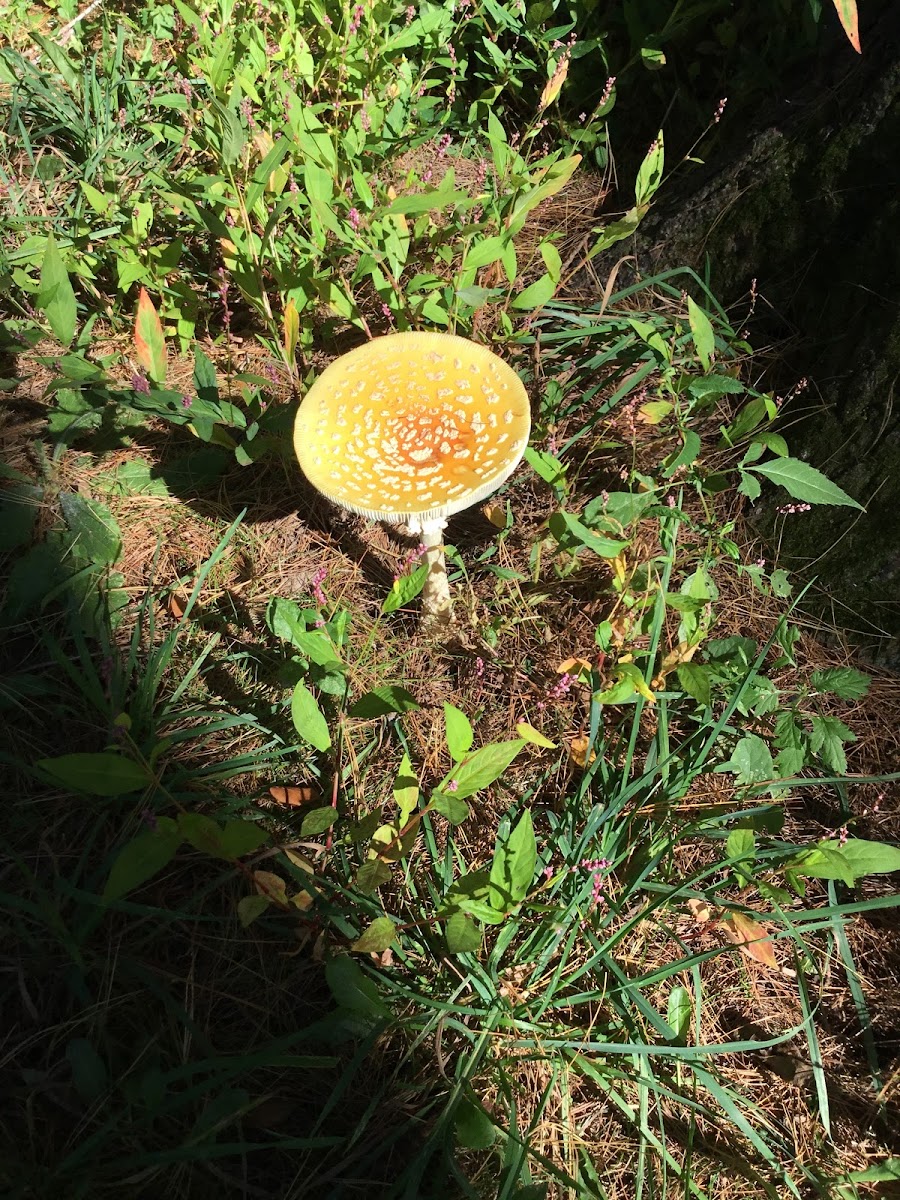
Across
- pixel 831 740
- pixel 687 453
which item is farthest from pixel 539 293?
pixel 831 740

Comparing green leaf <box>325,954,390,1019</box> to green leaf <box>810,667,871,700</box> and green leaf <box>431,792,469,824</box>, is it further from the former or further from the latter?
green leaf <box>810,667,871,700</box>

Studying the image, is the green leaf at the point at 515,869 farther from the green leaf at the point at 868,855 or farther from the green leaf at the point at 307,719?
the green leaf at the point at 868,855

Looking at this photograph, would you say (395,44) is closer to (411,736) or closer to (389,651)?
(389,651)

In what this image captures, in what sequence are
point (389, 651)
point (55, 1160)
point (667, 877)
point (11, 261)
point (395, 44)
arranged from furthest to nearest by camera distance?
point (395, 44), point (11, 261), point (389, 651), point (667, 877), point (55, 1160)

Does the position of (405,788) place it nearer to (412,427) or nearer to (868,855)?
(412,427)

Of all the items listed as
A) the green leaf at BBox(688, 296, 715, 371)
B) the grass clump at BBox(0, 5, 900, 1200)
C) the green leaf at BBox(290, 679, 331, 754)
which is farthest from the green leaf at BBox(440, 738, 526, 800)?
the green leaf at BBox(688, 296, 715, 371)

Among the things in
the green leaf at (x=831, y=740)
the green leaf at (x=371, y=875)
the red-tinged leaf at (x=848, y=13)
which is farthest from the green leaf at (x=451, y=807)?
the red-tinged leaf at (x=848, y=13)

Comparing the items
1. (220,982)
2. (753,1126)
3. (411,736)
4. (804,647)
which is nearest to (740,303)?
(804,647)
